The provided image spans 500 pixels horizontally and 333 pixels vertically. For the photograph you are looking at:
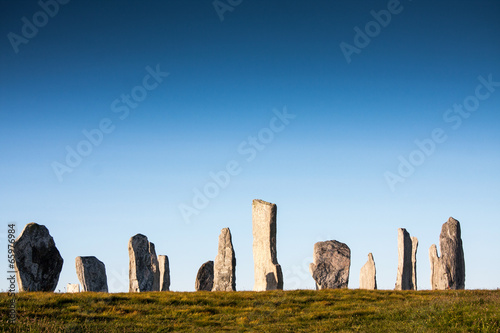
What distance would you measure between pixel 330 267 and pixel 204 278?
760 cm

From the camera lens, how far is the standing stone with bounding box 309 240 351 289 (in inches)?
1187

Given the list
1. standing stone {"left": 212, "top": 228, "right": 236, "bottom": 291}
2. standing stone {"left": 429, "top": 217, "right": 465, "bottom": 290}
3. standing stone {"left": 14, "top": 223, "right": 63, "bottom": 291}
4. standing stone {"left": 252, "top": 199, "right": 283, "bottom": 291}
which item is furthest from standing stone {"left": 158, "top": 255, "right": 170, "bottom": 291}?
standing stone {"left": 429, "top": 217, "right": 465, "bottom": 290}

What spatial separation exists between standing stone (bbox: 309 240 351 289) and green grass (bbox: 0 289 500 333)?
206 inches

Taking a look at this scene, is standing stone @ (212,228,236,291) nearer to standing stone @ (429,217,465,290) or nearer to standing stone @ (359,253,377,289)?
standing stone @ (359,253,377,289)

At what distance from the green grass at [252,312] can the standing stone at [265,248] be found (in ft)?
14.9

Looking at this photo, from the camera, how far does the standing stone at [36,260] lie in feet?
86.2

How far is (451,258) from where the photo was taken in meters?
32.4

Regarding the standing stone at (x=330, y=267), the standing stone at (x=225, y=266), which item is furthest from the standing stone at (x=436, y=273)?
the standing stone at (x=225, y=266)

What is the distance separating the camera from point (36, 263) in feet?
87.9

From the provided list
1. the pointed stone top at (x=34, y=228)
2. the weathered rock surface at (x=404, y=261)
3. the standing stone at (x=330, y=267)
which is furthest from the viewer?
the weathered rock surface at (x=404, y=261)

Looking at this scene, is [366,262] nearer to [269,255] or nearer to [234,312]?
[269,255]

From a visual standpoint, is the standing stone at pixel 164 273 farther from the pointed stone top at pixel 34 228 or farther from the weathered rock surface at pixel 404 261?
the weathered rock surface at pixel 404 261

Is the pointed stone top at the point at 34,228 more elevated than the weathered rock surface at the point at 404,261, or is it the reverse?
the pointed stone top at the point at 34,228

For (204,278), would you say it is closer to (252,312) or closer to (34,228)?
(34,228)
